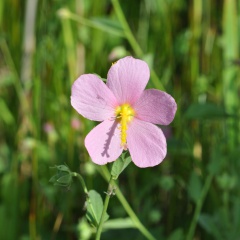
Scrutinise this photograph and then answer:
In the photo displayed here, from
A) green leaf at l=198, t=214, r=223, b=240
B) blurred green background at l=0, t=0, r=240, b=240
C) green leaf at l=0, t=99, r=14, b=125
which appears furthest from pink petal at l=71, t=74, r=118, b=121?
green leaf at l=0, t=99, r=14, b=125

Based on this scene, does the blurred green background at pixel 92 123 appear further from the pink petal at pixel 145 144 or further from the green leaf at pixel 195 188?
the pink petal at pixel 145 144

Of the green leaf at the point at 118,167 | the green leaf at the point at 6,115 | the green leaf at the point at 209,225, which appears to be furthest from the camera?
the green leaf at the point at 6,115

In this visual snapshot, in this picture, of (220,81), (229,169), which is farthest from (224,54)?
(229,169)

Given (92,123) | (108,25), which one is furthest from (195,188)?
(108,25)

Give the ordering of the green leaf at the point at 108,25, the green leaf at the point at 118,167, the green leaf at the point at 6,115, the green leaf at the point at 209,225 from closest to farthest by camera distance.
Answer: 1. the green leaf at the point at 118,167
2. the green leaf at the point at 209,225
3. the green leaf at the point at 108,25
4. the green leaf at the point at 6,115

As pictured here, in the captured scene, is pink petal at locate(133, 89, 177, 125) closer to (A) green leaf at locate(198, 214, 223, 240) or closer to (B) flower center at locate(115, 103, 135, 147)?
(B) flower center at locate(115, 103, 135, 147)

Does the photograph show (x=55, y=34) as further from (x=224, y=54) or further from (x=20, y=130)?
(x=224, y=54)

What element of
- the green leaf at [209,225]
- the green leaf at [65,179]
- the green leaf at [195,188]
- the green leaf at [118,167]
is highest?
the green leaf at [118,167]

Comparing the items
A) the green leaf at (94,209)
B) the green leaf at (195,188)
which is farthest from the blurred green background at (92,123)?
the green leaf at (94,209)
